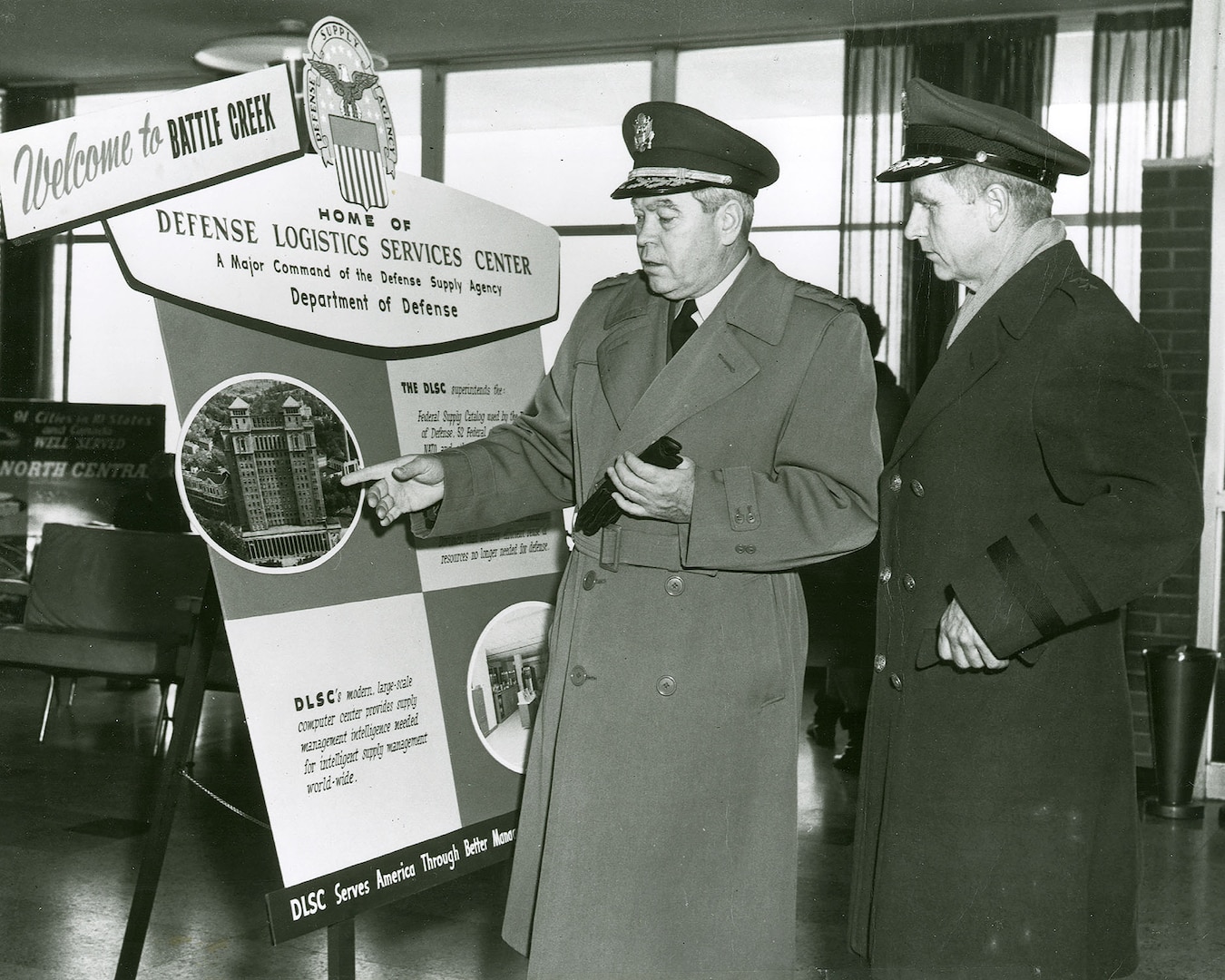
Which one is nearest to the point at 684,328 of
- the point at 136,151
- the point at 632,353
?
the point at 632,353

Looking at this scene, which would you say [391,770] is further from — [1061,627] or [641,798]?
[1061,627]

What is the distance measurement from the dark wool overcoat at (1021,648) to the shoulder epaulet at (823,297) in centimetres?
21

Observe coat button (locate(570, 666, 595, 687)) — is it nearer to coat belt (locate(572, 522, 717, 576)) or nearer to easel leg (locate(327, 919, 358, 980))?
coat belt (locate(572, 522, 717, 576))

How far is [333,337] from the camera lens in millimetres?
2289

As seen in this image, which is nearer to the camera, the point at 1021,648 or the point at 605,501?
the point at 1021,648

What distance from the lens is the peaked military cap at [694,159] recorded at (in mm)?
2006

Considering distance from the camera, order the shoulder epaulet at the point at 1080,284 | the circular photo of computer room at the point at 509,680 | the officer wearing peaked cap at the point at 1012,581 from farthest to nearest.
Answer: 1. the circular photo of computer room at the point at 509,680
2. the shoulder epaulet at the point at 1080,284
3. the officer wearing peaked cap at the point at 1012,581

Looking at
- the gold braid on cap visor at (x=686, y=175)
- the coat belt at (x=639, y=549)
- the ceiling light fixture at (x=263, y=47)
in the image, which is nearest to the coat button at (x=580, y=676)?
the coat belt at (x=639, y=549)

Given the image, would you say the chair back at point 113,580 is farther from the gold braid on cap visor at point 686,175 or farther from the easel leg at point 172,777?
the gold braid on cap visor at point 686,175

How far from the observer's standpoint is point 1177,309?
185 inches

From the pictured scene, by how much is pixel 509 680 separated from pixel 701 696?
76cm

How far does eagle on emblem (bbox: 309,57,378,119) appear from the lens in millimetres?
2189

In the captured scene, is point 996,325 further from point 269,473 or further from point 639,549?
point 269,473

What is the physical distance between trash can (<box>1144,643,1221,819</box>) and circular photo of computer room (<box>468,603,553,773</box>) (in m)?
2.73
